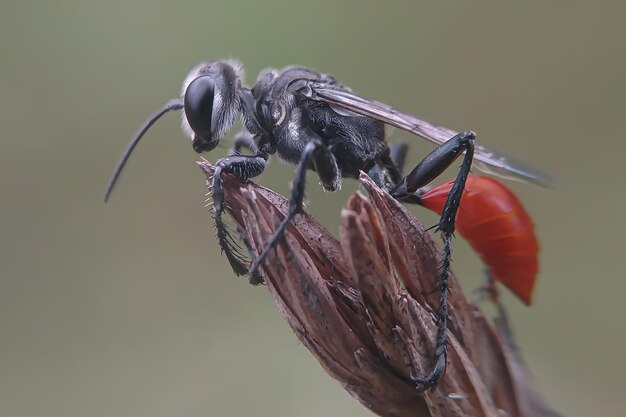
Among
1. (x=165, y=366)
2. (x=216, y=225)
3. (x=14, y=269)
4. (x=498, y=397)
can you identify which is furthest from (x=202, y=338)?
(x=498, y=397)

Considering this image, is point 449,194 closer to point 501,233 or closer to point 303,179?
point 501,233

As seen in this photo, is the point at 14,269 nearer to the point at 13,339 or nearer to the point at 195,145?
the point at 13,339

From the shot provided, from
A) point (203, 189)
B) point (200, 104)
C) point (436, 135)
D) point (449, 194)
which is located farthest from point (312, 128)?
point (203, 189)

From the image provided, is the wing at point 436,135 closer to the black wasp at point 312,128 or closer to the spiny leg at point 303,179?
the black wasp at point 312,128

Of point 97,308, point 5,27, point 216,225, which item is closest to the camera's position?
point 216,225

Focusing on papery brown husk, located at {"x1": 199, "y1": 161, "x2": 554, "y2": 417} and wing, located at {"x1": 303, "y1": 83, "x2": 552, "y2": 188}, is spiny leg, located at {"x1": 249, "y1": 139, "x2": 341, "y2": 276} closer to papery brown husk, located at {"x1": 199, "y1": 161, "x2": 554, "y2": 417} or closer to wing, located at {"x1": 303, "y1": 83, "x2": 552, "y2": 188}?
papery brown husk, located at {"x1": 199, "y1": 161, "x2": 554, "y2": 417}

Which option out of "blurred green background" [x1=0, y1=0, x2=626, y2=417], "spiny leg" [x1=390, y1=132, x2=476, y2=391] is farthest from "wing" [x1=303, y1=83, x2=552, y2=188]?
"blurred green background" [x1=0, y1=0, x2=626, y2=417]

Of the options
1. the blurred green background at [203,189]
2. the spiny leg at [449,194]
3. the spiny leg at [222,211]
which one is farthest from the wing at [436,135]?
the blurred green background at [203,189]
